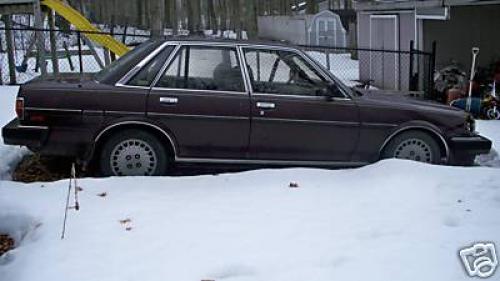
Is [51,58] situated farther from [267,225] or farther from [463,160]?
[267,225]

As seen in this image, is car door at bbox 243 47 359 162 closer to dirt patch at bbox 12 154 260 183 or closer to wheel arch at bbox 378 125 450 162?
wheel arch at bbox 378 125 450 162

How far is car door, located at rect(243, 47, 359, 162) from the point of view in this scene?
246 inches

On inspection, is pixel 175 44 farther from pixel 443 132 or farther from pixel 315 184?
pixel 443 132

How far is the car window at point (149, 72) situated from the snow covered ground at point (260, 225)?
1.16m

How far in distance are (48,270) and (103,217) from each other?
941 millimetres

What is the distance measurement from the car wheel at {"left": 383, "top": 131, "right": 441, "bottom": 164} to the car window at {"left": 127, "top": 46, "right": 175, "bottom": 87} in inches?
101

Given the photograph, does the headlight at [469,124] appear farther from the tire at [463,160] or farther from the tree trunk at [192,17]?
the tree trunk at [192,17]

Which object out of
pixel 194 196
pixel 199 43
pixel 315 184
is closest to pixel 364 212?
pixel 315 184

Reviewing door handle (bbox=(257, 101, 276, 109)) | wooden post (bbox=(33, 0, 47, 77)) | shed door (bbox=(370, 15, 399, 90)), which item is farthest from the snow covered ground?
shed door (bbox=(370, 15, 399, 90))

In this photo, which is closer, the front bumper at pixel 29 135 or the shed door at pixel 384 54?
the front bumper at pixel 29 135

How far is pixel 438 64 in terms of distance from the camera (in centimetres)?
1606

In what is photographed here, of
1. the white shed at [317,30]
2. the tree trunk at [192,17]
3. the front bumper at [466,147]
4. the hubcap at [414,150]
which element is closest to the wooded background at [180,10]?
the tree trunk at [192,17]

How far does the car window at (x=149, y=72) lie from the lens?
6215mm

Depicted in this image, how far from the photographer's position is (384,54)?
53.8ft
